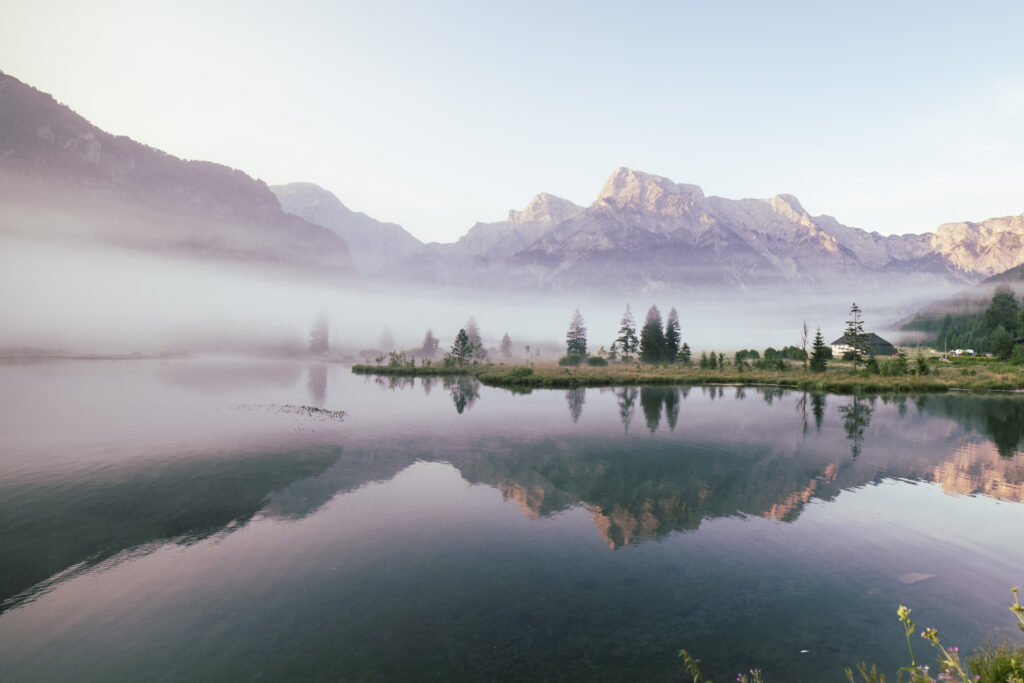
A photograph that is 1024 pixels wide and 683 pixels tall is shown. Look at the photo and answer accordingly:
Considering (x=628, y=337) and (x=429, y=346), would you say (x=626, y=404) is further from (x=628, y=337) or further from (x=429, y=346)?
(x=429, y=346)

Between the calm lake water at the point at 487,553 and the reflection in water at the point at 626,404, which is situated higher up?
the calm lake water at the point at 487,553

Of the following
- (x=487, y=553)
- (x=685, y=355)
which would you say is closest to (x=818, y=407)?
(x=487, y=553)

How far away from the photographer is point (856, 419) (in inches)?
1713

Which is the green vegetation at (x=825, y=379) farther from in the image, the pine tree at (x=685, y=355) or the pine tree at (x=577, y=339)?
the pine tree at (x=577, y=339)

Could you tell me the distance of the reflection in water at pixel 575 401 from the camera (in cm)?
4563

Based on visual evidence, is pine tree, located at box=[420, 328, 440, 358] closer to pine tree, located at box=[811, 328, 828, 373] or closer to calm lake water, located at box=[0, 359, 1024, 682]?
pine tree, located at box=[811, 328, 828, 373]

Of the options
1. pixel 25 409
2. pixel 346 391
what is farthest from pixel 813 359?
pixel 25 409

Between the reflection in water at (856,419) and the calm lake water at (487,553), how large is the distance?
0.75 m

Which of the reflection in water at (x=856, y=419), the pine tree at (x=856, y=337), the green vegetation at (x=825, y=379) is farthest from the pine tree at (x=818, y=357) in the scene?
the reflection in water at (x=856, y=419)

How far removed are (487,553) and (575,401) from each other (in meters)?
43.2

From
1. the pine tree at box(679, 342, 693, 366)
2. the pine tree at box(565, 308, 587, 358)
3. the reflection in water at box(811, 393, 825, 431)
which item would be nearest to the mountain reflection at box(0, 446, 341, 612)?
the reflection in water at box(811, 393, 825, 431)

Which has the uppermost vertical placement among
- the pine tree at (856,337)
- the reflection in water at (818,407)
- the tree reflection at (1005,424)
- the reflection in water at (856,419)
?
the pine tree at (856,337)

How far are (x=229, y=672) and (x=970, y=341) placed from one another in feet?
856

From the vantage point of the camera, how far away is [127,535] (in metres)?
15.8
